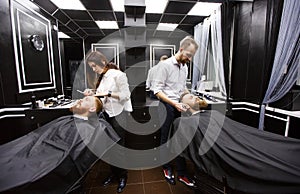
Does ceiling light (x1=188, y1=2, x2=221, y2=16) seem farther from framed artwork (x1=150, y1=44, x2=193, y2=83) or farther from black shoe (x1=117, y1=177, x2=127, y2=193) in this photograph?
black shoe (x1=117, y1=177, x2=127, y2=193)

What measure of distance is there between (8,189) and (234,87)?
2782mm

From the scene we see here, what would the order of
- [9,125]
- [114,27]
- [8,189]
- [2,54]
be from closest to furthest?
[8,189], [2,54], [9,125], [114,27]

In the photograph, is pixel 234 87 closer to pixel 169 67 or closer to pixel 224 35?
pixel 224 35

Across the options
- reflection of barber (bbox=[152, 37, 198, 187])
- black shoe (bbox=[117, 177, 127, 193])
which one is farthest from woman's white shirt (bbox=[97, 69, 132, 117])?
black shoe (bbox=[117, 177, 127, 193])

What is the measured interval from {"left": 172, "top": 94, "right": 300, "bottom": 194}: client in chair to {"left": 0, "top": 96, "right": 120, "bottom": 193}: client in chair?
0.76 metres

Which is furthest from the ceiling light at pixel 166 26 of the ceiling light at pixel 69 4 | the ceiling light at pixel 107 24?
the ceiling light at pixel 69 4

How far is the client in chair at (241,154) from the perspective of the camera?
84cm

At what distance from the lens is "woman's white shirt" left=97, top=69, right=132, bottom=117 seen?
1.66 m

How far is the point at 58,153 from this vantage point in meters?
1.08

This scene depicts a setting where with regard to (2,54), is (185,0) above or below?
above

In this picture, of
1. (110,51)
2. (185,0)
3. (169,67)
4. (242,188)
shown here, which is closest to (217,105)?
(169,67)

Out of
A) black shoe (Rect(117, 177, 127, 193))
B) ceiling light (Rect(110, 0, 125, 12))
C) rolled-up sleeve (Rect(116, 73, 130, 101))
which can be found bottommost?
black shoe (Rect(117, 177, 127, 193))

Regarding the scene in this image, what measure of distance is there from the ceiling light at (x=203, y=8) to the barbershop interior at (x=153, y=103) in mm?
18

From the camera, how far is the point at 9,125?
2215 millimetres
